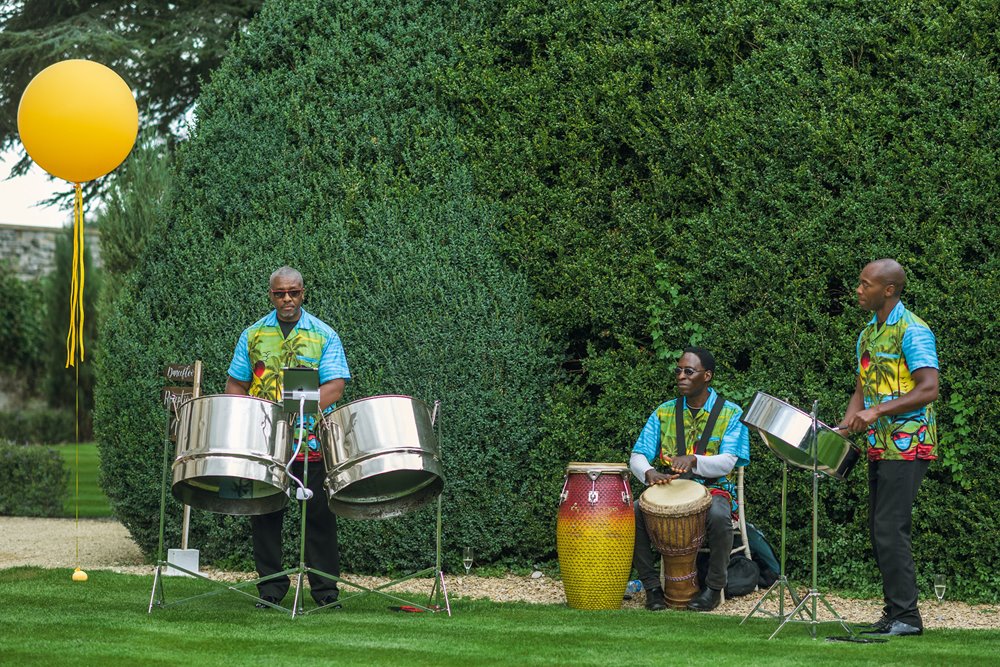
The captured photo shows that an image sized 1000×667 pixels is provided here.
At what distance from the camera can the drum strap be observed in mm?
5840

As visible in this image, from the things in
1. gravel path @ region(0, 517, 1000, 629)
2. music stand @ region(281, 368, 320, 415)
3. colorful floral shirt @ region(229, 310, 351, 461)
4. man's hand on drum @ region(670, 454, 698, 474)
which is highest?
colorful floral shirt @ region(229, 310, 351, 461)

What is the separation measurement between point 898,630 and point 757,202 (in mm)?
2461

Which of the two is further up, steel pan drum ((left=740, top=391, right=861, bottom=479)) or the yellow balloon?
the yellow balloon

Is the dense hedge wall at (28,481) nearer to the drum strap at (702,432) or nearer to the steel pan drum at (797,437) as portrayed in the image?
the drum strap at (702,432)

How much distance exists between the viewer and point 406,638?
475 cm

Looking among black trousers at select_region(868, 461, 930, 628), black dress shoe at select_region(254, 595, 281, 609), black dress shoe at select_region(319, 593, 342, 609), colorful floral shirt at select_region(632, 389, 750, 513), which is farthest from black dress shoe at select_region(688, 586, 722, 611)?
black dress shoe at select_region(254, 595, 281, 609)

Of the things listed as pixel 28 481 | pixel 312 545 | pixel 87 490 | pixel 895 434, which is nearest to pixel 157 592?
pixel 312 545

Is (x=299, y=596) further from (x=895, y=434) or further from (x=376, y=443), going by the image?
(x=895, y=434)

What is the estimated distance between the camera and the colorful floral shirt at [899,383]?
479cm

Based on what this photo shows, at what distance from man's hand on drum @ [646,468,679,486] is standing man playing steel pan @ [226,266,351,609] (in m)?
1.55

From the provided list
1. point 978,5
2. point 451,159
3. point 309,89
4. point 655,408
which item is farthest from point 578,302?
point 978,5

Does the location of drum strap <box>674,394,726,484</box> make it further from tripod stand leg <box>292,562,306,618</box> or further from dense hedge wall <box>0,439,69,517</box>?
dense hedge wall <box>0,439,69,517</box>

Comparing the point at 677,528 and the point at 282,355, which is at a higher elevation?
the point at 282,355

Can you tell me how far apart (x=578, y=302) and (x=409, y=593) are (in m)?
1.85
